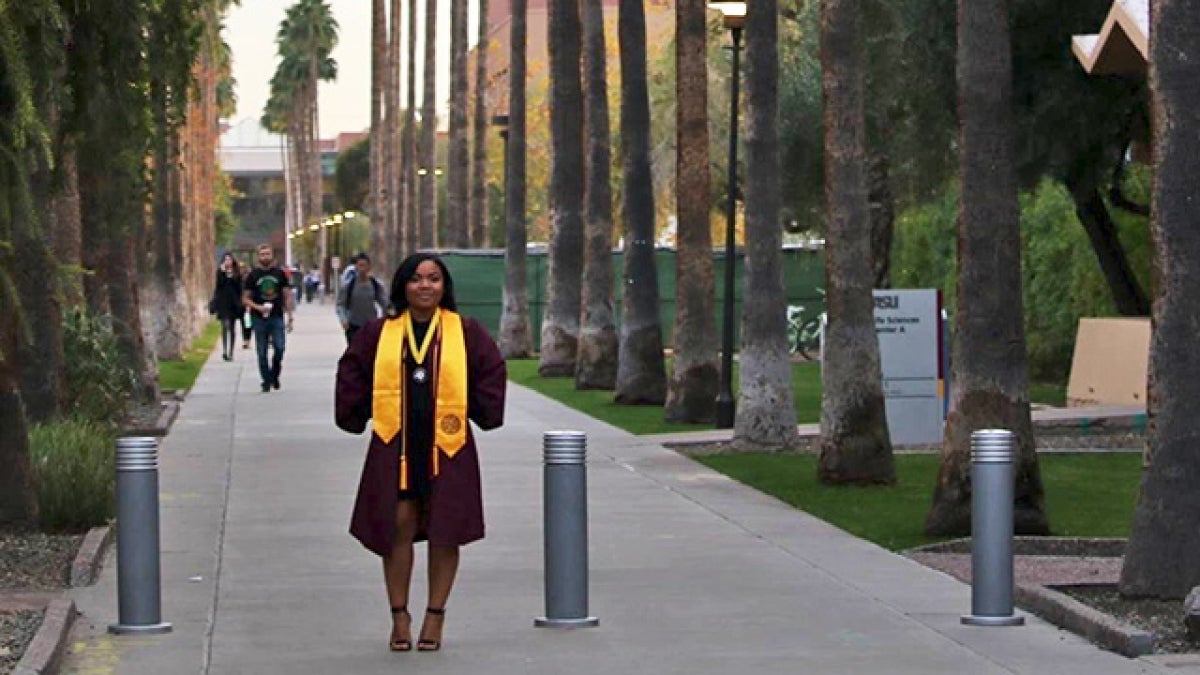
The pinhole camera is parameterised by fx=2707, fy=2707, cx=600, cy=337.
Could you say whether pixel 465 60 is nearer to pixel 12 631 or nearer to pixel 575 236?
pixel 575 236

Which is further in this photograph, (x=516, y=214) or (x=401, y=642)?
(x=516, y=214)

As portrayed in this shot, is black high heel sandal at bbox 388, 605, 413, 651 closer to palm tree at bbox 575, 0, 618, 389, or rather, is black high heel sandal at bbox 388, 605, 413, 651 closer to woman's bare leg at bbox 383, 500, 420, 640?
woman's bare leg at bbox 383, 500, 420, 640

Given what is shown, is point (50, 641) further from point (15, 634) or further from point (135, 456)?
point (135, 456)

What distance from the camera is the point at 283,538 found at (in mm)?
16797

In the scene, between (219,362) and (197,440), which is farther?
(219,362)

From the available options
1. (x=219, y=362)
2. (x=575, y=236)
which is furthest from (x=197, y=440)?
(x=219, y=362)

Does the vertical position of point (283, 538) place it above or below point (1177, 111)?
below

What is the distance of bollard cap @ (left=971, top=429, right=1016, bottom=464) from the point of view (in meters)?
12.5

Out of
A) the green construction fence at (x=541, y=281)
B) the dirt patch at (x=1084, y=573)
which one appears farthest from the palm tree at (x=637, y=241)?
the green construction fence at (x=541, y=281)

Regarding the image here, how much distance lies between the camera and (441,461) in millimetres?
11500

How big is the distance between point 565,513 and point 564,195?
30.8 meters

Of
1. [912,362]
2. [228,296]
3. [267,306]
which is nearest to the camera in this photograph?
[912,362]

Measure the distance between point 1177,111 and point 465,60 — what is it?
54113 millimetres

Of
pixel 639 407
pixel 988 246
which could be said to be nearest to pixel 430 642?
pixel 988 246
